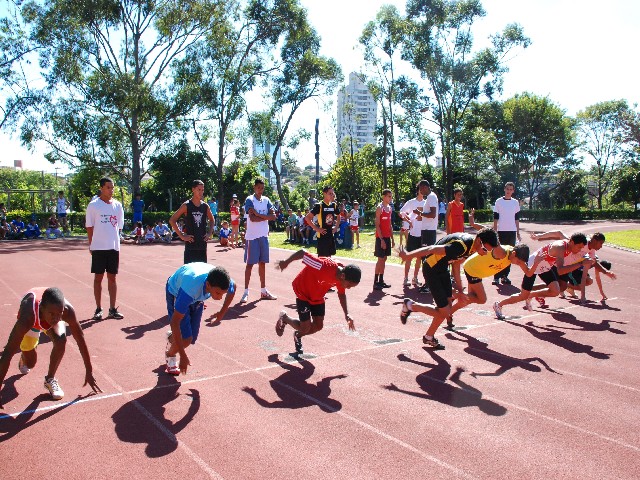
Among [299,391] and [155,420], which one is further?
[299,391]

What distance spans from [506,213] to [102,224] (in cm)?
783

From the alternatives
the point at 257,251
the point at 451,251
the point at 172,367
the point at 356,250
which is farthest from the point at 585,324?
the point at 356,250

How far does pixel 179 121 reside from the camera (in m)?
30.5

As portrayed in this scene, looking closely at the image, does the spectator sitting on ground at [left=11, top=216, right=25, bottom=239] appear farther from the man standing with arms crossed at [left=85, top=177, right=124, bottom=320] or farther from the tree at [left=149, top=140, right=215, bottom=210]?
the man standing with arms crossed at [left=85, top=177, right=124, bottom=320]

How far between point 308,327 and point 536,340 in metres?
3.09

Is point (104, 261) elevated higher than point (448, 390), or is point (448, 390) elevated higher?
point (104, 261)

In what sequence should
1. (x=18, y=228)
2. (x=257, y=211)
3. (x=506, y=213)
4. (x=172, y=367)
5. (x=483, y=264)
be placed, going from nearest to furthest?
1. (x=172, y=367)
2. (x=483, y=264)
3. (x=257, y=211)
4. (x=506, y=213)
5. (x=18, y=228)

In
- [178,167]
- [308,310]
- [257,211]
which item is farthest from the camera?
[178,167]

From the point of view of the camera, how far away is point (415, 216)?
1043cm

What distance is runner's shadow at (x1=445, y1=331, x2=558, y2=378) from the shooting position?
5652 millimetres

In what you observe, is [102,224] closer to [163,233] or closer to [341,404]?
[341,404]

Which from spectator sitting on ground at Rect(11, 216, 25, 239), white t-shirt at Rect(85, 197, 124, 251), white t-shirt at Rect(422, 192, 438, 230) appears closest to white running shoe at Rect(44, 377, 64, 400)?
white t-shirt at Rect(85, 197, 124, 251)

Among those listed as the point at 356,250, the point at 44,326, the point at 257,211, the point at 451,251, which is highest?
the point at 257,211

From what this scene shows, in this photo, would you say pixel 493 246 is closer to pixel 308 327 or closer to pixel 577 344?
pixel 577 344
